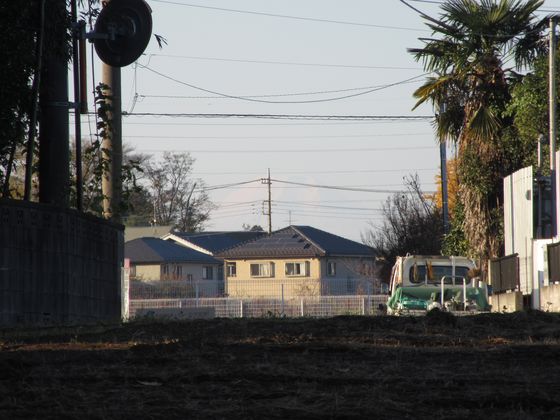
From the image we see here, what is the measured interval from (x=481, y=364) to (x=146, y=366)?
101 inches

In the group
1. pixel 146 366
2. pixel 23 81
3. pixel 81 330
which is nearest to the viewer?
pixel 146 366

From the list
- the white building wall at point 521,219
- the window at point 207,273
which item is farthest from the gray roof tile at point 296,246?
the white building wall at point 521,219

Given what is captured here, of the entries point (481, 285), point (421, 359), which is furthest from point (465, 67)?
point (421, 359)

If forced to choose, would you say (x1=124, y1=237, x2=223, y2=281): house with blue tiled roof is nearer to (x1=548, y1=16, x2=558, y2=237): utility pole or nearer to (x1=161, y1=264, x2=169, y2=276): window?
(x1=161, y1=264, x2=169, y2=276): window

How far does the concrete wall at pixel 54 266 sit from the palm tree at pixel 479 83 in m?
19.6

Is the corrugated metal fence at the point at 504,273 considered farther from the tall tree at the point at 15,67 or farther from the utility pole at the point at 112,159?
the tall tree at the point at 15,67

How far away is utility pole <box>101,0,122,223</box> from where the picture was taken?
69.6 ft

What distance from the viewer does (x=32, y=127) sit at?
1769 cm

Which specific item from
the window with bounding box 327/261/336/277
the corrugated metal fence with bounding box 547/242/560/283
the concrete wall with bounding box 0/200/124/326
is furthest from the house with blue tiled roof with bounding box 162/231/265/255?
the concrete wall with bounding box 0/200/124/326

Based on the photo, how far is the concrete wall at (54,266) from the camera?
15914mm

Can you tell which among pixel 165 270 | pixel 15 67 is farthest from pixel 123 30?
pixel 165 270

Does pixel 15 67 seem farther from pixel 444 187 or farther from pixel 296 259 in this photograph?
pixel 296 259

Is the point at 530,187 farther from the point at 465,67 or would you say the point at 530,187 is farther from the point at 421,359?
the point at 421,359

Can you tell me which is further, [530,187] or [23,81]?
[530,187]
